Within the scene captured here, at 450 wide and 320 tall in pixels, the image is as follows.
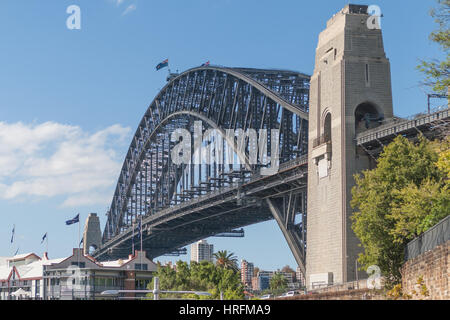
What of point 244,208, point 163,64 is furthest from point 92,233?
point 244,208

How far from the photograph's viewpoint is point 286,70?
3939 inches

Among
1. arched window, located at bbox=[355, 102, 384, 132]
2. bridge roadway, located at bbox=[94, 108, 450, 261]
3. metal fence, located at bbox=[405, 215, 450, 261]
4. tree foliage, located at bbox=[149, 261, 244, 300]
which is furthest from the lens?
tree foliage, located at bbox=[149, 261, 244, 300]

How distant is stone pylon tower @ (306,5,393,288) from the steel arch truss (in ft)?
52.0

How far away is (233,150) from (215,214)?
34.1 ft

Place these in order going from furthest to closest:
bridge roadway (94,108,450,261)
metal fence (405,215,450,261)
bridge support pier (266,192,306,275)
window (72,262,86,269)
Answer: window (72,262,86,269) → bridge support pier (266,192,306,275) → bridge roadway (94,108,450,261) → metal fence (405,215,450,261)

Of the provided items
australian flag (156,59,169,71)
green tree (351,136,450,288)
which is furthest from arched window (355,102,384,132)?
australian flag (156,59,169,71)

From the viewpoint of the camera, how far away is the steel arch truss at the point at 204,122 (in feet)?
296

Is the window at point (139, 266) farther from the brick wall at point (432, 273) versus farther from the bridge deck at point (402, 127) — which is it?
the brick wall at point (432, 273)

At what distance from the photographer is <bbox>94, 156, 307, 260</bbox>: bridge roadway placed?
7600cm

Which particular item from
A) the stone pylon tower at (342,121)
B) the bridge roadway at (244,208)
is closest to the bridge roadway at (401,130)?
the bridge roadway at (244,208)

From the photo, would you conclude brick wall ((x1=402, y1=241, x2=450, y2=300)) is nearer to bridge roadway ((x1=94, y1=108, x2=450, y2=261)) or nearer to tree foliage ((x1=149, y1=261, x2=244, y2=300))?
bridge roadway ((x1=94, y1=108, x2=450, y2=261))

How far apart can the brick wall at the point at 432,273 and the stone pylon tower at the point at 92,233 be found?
156 metres

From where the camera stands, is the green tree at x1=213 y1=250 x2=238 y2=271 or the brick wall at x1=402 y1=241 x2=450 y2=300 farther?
the green tree at x1=213 y1=250 x2=238 y2=271
